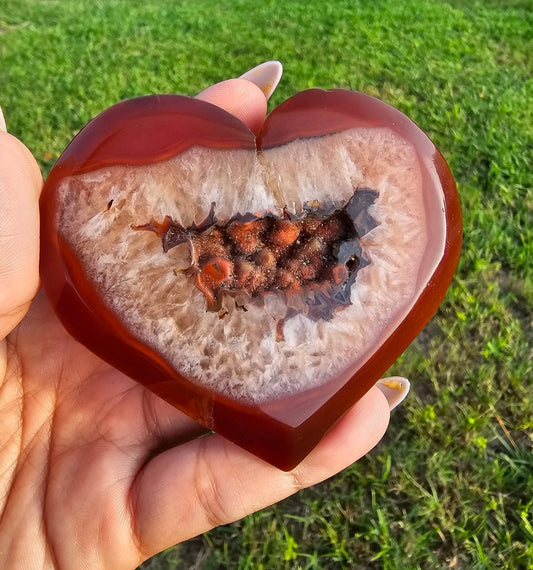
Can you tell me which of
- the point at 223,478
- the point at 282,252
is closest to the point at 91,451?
the point at 223,478

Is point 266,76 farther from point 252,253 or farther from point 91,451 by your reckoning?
point 91,451

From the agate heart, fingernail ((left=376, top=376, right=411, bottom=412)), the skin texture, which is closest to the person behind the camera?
the agate heart

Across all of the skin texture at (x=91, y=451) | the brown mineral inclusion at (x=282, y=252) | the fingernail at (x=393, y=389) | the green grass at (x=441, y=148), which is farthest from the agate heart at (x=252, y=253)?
the green grass at (x=441, y=148)

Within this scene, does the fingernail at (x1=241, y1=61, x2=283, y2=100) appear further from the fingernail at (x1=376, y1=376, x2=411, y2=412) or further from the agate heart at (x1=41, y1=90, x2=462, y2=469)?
the fingernail at (x1=376, y1=376, x2=411, y2=412)

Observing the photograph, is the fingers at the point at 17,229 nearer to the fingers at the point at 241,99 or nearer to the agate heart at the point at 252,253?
the agate heart at the point at 252,253

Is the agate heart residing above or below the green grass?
above

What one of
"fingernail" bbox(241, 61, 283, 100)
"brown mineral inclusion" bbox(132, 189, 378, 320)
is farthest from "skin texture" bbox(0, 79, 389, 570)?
"brown mineral inclusion" bbox(132, 189, 378, 320)
